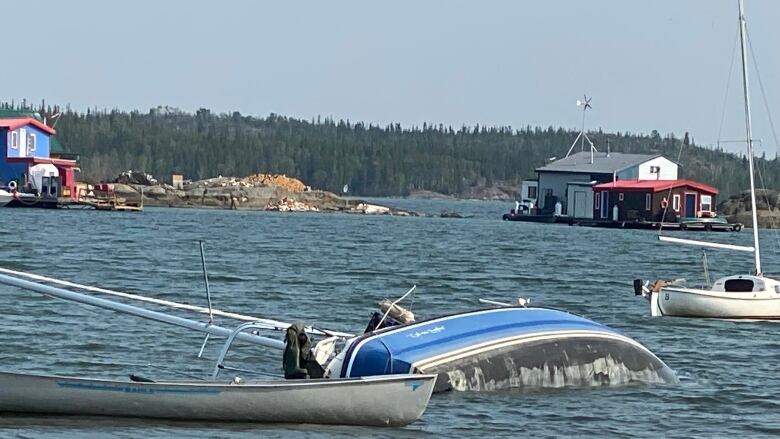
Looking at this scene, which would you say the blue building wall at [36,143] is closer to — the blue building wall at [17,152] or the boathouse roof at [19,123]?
the blue building wall at [17,152]

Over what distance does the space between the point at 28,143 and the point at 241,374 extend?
90.7 meters

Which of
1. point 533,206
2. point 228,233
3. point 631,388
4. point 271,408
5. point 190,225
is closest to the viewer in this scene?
point 271,408

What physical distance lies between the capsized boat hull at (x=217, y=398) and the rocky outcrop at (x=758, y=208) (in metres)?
121

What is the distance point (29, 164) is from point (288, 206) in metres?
44.7

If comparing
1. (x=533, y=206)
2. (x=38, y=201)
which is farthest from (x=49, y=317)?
(x=533, y=206)

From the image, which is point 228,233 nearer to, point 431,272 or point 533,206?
point 431,272

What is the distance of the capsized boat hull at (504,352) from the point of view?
23250 mm

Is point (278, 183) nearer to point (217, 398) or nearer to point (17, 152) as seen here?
point (17, 152)

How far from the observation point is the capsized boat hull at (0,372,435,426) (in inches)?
831

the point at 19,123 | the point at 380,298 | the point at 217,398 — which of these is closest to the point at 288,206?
the point at 19,123

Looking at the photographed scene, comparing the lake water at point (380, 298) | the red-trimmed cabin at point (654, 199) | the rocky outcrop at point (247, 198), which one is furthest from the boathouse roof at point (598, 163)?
the lake water at point (380, 298)

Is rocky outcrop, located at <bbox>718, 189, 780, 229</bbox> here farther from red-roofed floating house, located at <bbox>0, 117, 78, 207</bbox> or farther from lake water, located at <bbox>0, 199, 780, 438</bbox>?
red-roofed floating house, located at <bbox>0, 117, 78, 207</bbox>

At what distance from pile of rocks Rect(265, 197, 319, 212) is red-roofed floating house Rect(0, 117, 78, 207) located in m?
39.2

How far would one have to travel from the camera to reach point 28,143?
114062mm
